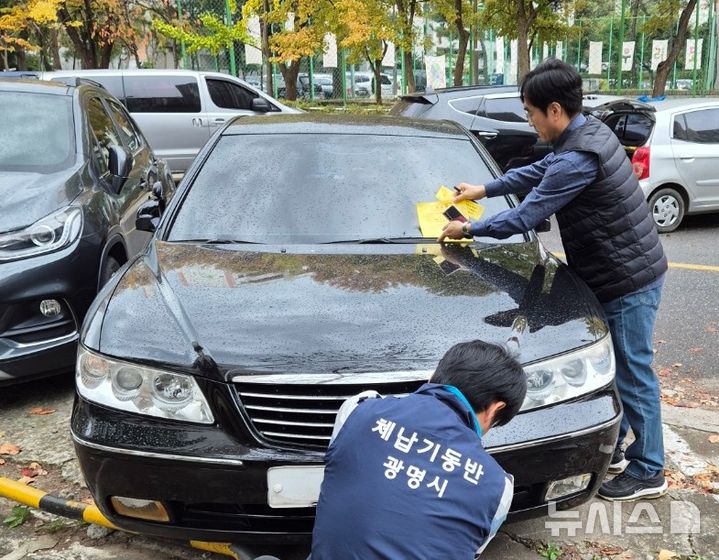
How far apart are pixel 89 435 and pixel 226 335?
553mm

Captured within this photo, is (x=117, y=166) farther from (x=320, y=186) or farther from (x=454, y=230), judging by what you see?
(x=454, y=230)

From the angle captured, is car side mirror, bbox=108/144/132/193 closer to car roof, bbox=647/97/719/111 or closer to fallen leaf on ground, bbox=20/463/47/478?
fallen leaf on ground, bbox=20/463/47/478

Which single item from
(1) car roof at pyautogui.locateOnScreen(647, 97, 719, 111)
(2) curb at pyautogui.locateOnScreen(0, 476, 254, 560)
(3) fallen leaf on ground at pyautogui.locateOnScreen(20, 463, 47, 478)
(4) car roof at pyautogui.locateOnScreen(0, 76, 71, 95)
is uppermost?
(4) car roof at pyautogui.locateOnScreen(0, 76, 71, 95)

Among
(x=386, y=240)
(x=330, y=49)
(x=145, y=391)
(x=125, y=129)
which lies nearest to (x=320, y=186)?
(x=386, y=240)

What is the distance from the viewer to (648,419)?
311cm

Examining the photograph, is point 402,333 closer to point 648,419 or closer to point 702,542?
point 648,419

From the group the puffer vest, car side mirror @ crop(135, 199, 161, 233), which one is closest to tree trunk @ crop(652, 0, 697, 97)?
the puffer vest

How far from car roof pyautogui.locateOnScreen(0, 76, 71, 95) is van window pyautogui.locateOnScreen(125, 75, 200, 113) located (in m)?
6.09

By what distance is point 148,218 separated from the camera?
3.74 m

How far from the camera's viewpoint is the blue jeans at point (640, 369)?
10.0 feet

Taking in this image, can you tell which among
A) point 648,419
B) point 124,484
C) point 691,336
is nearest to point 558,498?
point 648,419

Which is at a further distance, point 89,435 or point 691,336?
point 691,336

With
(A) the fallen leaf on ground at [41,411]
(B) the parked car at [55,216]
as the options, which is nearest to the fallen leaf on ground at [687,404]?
(B) the parked car at [55,216]

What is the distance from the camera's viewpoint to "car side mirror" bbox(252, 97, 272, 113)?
36.4 ft
